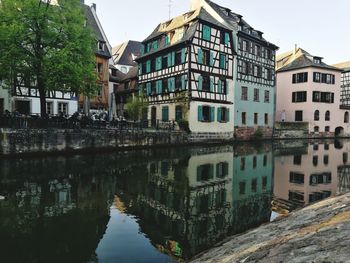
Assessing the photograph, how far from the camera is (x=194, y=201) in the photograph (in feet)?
38.1

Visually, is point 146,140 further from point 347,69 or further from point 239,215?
point 347,69

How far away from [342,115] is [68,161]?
49941 mm

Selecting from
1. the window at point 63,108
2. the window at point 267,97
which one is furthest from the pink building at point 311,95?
the window at point 63,108

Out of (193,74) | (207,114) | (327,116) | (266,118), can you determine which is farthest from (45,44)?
(327,116)

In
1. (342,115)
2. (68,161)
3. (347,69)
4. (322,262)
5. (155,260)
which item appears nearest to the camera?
(322,262)

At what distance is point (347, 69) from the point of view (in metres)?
66.1

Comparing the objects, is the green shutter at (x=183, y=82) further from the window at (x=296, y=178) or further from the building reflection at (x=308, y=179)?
the window at (x=296, y=178)

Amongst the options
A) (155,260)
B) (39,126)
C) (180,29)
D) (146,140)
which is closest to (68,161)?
(39,126)

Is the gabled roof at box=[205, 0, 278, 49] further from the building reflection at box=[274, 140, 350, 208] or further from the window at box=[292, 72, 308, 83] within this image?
the building reflection at box=[274, 140, 350, 208]

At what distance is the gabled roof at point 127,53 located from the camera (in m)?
61.2

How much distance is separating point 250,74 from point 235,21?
7163mm

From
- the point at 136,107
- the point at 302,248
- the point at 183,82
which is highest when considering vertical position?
the point at 183,82

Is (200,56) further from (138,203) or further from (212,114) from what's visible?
(138,203)

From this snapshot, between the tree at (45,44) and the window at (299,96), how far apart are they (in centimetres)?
3788
